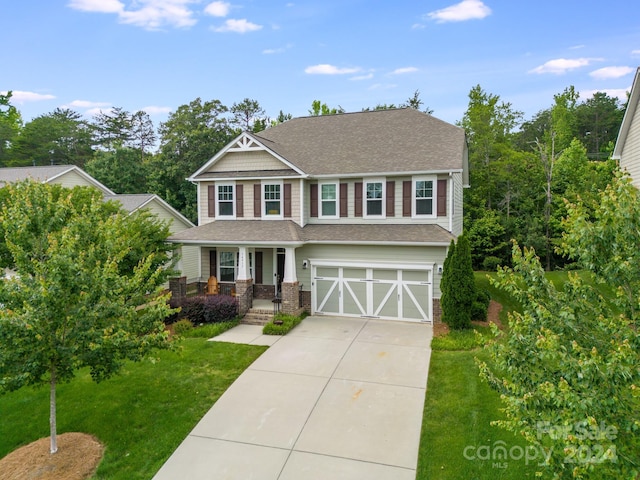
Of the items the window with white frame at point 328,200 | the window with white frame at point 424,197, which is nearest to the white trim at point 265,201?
the window with white frame at point 328,200

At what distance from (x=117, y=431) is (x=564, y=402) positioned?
8617 mm

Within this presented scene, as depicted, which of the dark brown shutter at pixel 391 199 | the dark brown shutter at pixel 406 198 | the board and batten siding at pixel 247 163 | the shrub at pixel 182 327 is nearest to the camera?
the shrub at pixel 182 327

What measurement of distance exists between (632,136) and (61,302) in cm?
1775

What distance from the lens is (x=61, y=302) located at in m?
6.69

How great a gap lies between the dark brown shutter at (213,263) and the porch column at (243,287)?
2.91 m

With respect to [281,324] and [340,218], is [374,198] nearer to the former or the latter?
[340,218]

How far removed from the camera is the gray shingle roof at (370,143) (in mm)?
16672

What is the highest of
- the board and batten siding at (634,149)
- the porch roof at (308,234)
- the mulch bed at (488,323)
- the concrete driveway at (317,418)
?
the board and batten siding at (634,149)

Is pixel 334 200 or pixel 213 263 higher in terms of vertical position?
pixel 334 200

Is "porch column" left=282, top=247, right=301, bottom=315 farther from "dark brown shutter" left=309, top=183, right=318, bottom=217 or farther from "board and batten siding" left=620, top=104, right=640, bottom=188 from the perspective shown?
"board and batten siding" left=620, top=104, right=640, bottom=188

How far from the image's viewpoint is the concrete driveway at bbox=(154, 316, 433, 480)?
711cm

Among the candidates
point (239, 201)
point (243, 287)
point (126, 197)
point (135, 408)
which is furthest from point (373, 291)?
point (126, 197)

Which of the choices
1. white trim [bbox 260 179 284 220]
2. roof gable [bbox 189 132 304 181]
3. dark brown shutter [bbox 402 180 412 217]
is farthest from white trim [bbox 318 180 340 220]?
dark brown shutter [bbox 402 180 412 217]

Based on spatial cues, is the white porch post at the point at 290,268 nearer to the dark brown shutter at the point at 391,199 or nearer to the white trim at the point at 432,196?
the dark brown shutter at the point at 391,199
